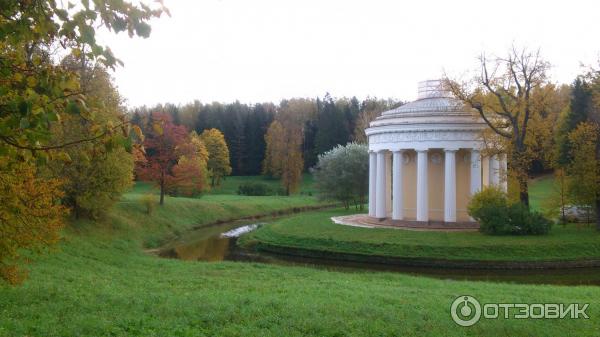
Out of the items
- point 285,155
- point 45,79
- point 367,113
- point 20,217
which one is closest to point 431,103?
point 20,217

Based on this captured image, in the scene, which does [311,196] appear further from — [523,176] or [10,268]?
[10,268]

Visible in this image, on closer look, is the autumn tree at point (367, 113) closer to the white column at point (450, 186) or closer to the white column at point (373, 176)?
the white column at point (373, 176)

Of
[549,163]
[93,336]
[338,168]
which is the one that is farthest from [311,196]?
[93,336]

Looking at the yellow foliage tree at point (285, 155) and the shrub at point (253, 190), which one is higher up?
the yellow foliage tree at point (285, 155)

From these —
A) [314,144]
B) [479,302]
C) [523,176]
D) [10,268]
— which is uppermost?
[314,144]

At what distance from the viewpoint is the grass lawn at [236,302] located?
28.7 feet

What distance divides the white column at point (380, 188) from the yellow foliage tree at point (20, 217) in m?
25.2

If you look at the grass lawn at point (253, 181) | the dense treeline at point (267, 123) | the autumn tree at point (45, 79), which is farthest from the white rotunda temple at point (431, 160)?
the dense treeline at point (267, 123)

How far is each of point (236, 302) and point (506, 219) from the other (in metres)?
19.1

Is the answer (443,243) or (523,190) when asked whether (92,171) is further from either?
(523,190)

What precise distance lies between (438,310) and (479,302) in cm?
150

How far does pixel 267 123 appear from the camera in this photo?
89.1 m

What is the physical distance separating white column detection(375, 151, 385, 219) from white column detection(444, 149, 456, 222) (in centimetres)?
460

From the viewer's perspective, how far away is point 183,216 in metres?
40.6
